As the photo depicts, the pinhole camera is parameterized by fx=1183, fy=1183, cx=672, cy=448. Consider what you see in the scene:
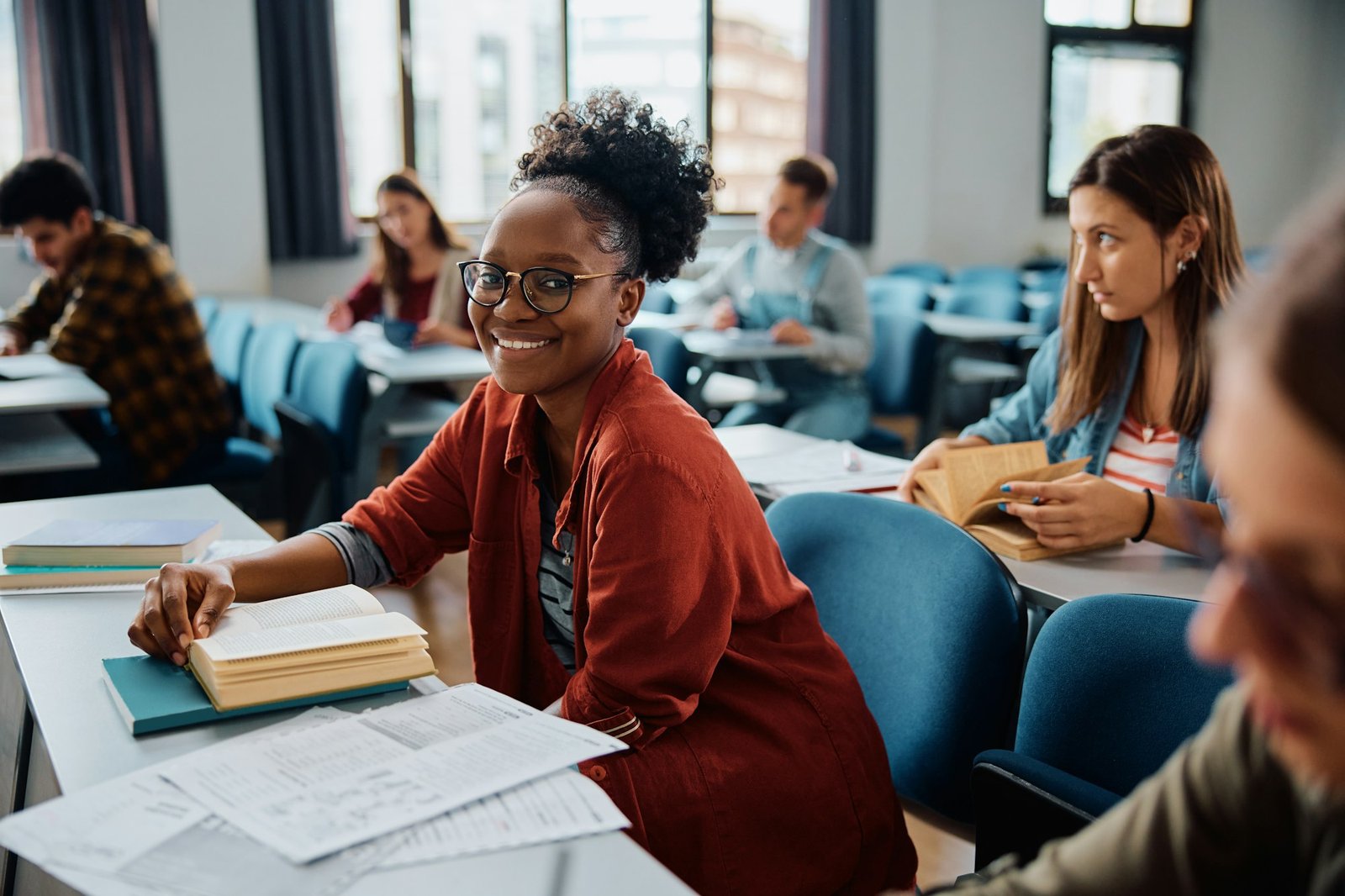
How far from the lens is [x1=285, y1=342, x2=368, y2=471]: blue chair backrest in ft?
10.9

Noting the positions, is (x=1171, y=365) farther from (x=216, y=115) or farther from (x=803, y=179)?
(x=216, y=115)

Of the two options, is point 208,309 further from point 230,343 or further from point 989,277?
point 989,277

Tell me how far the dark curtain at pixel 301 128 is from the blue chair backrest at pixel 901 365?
335 cm

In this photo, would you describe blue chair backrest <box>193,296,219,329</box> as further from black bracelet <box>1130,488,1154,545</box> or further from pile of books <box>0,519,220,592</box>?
black bracelet <box>1130,488,1154,545</box>

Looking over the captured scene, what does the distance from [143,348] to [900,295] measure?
3745 mm

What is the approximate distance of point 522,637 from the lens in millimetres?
1486

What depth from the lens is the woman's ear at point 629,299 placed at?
1474 millimetres

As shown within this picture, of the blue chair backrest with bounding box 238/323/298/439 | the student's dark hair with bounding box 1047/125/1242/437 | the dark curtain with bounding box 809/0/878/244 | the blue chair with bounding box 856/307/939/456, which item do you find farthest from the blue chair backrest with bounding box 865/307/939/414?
the dark curtain with bounding box 809/0/878/244

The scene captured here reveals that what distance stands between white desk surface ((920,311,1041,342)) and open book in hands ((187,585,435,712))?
354 centimetres

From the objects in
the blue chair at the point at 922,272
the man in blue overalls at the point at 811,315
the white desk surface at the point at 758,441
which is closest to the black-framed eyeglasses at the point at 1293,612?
the white desk surface at the point at 758,441

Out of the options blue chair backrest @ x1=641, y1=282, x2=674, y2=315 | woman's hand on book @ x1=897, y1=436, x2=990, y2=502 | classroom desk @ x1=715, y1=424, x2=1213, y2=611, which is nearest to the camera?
classroom desk @ x1=715, y1=424, x2=1213, y2=611

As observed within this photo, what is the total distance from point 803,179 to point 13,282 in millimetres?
3937

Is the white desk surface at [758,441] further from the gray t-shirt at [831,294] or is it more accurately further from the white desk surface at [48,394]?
the white desk surface at [48,394]

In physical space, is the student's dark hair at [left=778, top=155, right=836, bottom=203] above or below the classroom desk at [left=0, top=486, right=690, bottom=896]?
above
